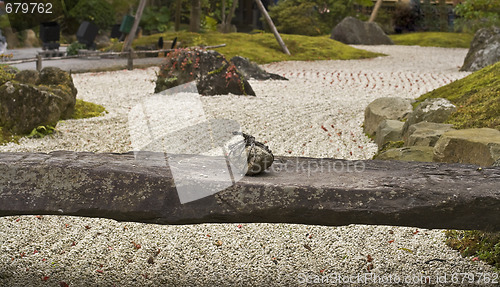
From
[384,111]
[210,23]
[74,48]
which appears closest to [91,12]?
[210,23]

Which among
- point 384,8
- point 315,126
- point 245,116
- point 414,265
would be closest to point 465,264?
point 414,265

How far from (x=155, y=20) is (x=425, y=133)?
20.1 m

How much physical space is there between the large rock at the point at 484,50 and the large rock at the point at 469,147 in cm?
1014

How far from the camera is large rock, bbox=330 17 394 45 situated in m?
22.8

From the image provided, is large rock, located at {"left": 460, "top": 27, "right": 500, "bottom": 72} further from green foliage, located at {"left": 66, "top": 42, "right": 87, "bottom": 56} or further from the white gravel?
green foliage, located at {"left": 66, "top": 42, "right": 87, "bottom": 56}

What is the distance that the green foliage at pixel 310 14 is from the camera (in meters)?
24.4

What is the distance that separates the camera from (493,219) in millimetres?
2832

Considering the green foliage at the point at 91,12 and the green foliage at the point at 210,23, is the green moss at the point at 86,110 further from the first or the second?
the green foliage at the point at 91,12

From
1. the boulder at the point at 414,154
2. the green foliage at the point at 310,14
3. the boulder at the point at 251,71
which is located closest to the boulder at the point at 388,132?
the boulder at the point at 414,154

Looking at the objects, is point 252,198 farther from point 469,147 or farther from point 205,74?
point 205,74

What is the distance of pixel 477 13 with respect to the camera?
55.2 ft

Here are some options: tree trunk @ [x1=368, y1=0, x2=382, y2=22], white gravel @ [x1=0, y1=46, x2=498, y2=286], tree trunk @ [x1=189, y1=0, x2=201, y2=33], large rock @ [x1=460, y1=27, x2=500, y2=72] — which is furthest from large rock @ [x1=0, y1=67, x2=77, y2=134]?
tree trunk @ [x1=368, y1=0, x2=382, y2=22]

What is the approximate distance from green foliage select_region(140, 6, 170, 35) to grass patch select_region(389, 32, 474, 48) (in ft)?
33.8

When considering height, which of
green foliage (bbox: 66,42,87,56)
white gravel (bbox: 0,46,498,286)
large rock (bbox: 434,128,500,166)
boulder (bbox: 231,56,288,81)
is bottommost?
green foliage (bbox: 66,42,87,56)
